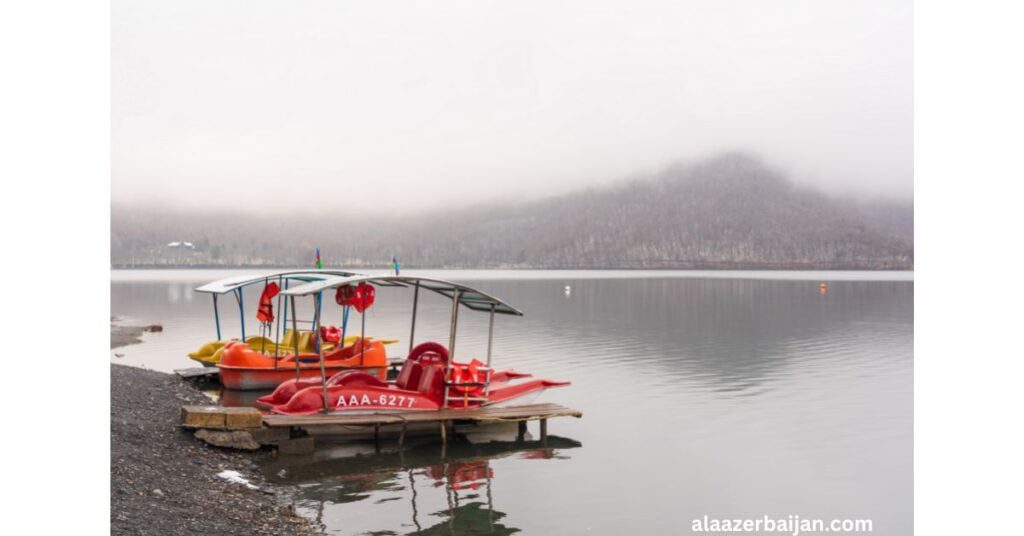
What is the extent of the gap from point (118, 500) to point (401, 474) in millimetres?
6600

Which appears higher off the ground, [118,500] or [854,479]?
[118,500]

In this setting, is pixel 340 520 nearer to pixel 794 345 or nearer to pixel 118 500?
pixel 118 500

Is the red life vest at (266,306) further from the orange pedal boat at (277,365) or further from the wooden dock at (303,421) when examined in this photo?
the wooden dock at (303,421)

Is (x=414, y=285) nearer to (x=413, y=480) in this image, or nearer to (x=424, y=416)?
(x=424, y=416)

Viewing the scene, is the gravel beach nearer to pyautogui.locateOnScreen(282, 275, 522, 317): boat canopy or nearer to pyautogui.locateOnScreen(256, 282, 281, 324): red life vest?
pyautogui.locateOnScreen(282, 275, 522, 317): boat canopy

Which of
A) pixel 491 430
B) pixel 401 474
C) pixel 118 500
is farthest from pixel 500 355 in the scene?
pixel 118 500

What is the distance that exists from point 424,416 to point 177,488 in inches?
274

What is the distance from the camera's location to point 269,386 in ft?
93.5

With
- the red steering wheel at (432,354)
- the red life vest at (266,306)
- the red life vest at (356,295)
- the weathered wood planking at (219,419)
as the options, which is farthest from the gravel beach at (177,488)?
the red life vest at (266,306)

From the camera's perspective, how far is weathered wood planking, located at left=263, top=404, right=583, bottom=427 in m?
19.2

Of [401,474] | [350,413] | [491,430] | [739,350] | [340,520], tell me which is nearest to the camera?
[340,520]

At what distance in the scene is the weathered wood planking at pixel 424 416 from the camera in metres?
19.2

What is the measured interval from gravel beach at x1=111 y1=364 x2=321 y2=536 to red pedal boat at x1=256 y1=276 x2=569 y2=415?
1.99 metres

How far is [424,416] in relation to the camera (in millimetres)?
20156
